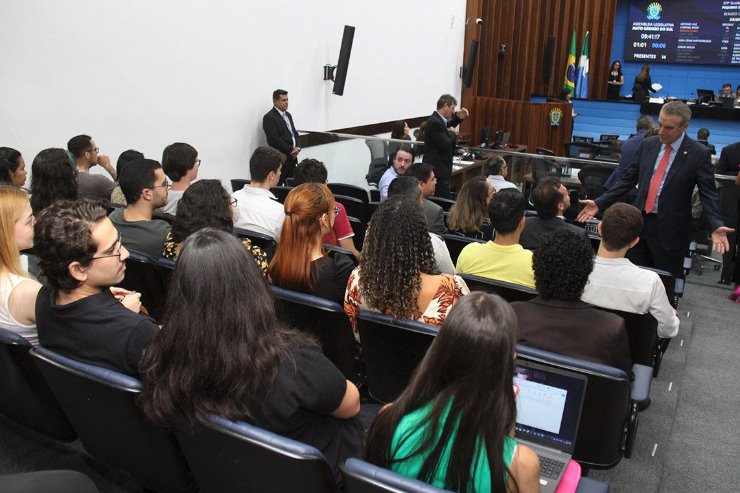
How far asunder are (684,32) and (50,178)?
1328cm

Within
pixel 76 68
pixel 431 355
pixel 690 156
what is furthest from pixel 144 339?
pixel 76 68

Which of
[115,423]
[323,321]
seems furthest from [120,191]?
[115,423]

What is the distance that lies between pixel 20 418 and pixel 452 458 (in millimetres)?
1606

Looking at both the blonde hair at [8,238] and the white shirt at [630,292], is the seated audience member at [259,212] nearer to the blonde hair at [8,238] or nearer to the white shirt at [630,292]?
the blonde hair at [8,238]

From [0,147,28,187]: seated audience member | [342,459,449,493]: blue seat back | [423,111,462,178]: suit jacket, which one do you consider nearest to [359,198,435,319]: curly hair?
[342,459,449,493]: blue seat back

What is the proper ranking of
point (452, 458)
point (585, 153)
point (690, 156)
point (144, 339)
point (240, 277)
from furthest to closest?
point (585, 153) < point (690, 156) < point (144, 339) < point (240, 277) < point (452, 458)

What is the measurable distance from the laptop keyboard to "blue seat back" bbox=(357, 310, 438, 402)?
21.9 inches

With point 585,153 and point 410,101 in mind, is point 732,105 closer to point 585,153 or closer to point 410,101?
point 585,153

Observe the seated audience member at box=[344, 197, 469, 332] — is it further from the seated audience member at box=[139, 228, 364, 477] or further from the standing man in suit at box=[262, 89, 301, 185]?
the standing man in suit at box=[262, 89, 301, 185]

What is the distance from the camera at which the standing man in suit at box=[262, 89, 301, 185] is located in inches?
280

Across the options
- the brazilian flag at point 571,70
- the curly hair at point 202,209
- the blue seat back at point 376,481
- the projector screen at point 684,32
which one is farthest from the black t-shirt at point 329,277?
the projector screen at point 684,32

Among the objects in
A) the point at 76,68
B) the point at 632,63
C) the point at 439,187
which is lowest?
the point at 439,187

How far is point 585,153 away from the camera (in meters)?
9.03

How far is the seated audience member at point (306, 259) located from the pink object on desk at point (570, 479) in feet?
4.25
